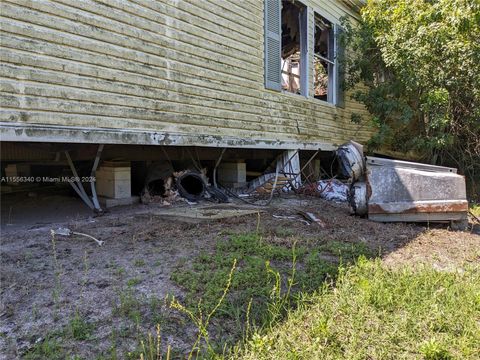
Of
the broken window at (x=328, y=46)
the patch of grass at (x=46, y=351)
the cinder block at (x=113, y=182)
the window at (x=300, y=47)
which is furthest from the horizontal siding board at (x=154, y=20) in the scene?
the patch of grass at (x=46, y=351)

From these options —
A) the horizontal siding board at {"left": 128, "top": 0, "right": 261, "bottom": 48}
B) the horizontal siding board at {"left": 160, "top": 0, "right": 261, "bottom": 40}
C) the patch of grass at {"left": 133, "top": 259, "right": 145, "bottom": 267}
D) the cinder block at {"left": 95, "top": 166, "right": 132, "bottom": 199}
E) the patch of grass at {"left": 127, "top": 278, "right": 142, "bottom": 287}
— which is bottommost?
the patch of grass at {"left": 127, "top": 278, "right": 142, "bottom": 287}

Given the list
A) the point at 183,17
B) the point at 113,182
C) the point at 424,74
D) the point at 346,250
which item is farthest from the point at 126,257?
the point at 424,74

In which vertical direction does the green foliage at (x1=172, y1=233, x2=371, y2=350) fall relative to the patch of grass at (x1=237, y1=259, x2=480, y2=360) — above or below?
above

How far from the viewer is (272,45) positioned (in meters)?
6.95

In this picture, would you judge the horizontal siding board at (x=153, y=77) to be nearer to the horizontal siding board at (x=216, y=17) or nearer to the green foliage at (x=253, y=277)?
the horizontal siding board at (x=216, y=17)

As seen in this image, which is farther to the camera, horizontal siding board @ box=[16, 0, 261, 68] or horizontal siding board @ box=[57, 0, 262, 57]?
horizontal siding board @ box=[57, 0, 262, 57]

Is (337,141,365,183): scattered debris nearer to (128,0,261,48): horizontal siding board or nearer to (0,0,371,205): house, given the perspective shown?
(0,0,371,205): house

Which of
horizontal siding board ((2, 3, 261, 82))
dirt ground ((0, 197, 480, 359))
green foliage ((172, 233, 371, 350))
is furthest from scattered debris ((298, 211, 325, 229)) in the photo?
horizontal siding board ((2, 3, 261, 82))

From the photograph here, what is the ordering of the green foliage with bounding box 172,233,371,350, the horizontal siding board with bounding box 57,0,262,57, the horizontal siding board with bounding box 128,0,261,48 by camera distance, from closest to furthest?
the green foliage with bounding box 172,233,371,350 < the horizontal siding board with bounding box 57,0,262,57 < the horizontal siding board with bounding box 128,0,261,48

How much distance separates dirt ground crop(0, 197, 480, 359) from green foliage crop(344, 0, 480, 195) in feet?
11.9

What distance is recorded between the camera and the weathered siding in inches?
143

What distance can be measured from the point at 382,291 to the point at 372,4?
7.18 m

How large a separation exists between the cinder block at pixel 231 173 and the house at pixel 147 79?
21cm

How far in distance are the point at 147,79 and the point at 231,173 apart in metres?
2.82
